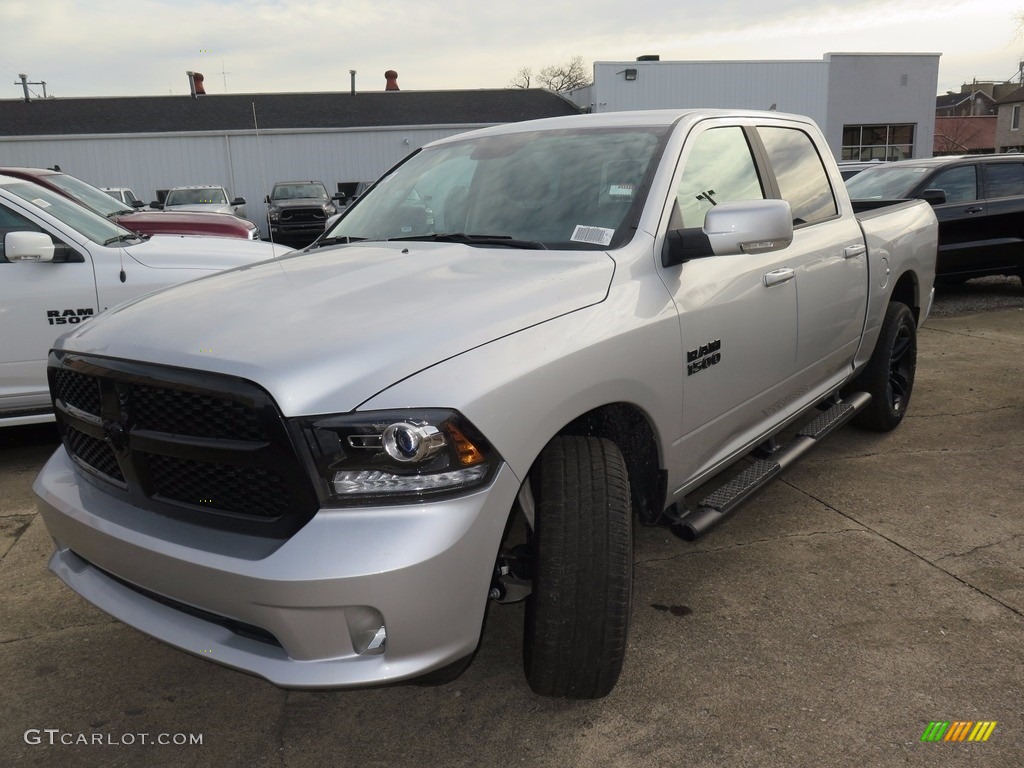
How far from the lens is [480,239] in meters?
3.10

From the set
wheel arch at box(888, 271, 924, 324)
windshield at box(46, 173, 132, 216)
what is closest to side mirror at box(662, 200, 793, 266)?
wheel arch at box(888, 271, 924, 324)

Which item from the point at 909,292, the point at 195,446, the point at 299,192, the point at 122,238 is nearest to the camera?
the point at 195,446

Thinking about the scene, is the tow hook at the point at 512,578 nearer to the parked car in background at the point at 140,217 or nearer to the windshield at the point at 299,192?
the parked car in background at the point at 140,217

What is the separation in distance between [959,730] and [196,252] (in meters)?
4.91

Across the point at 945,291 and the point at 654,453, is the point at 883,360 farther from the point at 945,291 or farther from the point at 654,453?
the point at 945,291

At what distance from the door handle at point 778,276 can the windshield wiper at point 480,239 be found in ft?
3.24

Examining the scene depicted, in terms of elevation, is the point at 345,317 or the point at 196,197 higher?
the point at 196,197

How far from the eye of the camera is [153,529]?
2189mm

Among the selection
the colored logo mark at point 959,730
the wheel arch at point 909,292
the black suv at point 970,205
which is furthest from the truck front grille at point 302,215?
the colored logo mark at point 959,730

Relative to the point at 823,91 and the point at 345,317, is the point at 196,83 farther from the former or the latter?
the point at 345,317

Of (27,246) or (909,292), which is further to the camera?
(909,292)

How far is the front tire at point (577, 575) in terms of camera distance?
7.41 feet

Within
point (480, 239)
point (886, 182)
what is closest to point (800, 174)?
point (480, 239)

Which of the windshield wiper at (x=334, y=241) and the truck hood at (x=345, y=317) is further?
the windshield wiper at (x=334, y=241)
